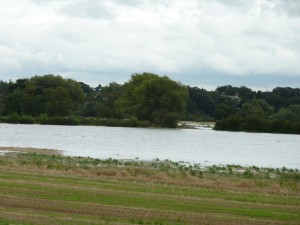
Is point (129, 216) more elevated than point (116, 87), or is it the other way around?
point (116, 87)

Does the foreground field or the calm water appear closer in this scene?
the foreground field

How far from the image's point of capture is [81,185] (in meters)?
27.2

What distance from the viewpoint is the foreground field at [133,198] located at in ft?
64.5

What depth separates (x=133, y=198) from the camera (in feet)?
78.5

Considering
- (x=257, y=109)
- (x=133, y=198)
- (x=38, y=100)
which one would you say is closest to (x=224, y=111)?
(x=257, y=109)

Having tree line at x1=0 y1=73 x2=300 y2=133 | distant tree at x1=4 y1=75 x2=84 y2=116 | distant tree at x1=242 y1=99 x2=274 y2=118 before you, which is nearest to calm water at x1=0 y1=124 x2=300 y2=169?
tree line at x1=0 y1=73 x2=300 y2=133

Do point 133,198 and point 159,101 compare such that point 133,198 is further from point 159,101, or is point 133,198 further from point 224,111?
point 224,111

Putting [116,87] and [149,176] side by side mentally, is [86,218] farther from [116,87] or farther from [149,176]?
[116,87]

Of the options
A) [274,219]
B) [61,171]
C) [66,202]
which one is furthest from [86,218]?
[61,171]

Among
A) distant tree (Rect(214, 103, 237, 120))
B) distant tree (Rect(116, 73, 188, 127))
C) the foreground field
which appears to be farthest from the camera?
distant tree (Rect(214, 103, 237, 120))

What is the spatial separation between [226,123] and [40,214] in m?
130

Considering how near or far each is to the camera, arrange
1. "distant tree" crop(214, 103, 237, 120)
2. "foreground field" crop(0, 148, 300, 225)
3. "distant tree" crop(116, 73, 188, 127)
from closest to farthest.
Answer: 1. "foreground field" crop(0, 148, 300, 225)
2. "distant tree" crop(116, 73, 188, 127)
3. "distant tree" crop(214, 103, 237, 120)

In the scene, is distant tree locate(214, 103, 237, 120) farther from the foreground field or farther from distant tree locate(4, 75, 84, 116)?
the foreground field

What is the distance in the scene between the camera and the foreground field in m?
19.7
